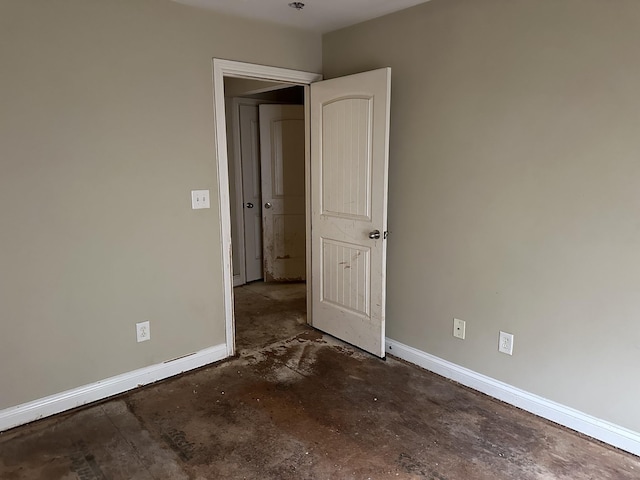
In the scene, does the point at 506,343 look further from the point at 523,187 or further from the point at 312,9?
the point at 312,9

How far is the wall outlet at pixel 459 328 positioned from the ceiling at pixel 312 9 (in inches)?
76.8

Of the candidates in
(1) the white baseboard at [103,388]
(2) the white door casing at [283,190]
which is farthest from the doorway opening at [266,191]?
(1) the white baseboard at [103,388]

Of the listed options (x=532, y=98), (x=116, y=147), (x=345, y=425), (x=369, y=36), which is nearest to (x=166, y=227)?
(x=116, y=147)

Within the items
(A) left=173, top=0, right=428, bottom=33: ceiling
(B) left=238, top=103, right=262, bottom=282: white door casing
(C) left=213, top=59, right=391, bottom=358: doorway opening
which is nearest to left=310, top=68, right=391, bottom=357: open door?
(C) left=213, top=59, right=391, bottom=358: doorway opening

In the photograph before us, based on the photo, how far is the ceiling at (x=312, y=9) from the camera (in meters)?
2.62

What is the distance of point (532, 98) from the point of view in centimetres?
225

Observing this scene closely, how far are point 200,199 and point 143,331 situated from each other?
35.6 inches

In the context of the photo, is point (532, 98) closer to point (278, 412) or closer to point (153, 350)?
point (278, 412)

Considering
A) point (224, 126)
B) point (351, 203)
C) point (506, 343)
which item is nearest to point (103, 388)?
point (224, 126)

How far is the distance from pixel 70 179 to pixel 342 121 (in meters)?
1.72

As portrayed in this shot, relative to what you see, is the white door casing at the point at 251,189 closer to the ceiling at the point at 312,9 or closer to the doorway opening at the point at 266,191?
the doorway opening at the point at 266,191

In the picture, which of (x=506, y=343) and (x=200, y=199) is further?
(x=200, y=199)

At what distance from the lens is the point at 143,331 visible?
276 cm

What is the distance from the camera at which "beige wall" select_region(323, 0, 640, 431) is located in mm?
2025
